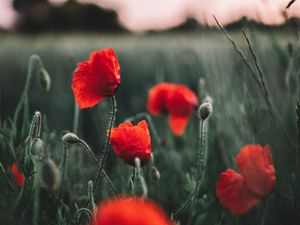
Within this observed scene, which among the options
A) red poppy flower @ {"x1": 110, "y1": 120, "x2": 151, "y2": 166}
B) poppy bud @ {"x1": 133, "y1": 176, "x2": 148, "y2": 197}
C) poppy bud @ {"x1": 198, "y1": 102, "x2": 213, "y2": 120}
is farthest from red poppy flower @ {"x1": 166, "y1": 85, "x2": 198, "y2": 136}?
poppy bud @ {"x1": 133, "y1": 176, "x2": 148, "y2": 197}

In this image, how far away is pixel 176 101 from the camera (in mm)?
1645

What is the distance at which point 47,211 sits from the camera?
1167 millimetres

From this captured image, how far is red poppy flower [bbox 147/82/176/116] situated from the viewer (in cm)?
177

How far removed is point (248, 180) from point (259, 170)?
1.6 inches

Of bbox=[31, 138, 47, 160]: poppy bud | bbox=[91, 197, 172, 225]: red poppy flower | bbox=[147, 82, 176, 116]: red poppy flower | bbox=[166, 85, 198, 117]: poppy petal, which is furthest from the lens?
bbox=[147, 82, 176, 116]: red poppy flower

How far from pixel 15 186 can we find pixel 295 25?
69 centimetres

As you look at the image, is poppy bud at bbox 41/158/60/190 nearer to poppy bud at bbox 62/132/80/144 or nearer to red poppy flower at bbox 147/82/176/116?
poppy bud at bbox 62/132/80/144

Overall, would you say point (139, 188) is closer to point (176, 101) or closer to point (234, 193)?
point (234, 193)

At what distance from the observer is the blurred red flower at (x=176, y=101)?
1.64m

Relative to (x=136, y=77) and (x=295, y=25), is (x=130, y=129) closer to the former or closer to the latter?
(x=295, y=25)

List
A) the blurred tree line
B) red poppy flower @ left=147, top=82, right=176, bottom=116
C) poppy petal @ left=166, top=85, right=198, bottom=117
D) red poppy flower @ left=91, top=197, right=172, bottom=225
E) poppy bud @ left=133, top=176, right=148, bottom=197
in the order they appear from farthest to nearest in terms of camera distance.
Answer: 1. the blurred tree line
2. red poppy flower @ left=147, top=82, right=176, bottom=116
3. poppy petal @ left=166, top=85, right=198, bottom=117
4. poppy bud @ left=133, top=176, right=148, bottom=197
5. red poppy flower @ left=91, top=197, right=172, bottom=225

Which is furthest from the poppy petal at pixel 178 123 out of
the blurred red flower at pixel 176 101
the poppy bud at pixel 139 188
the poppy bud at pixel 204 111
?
the poppy bud at pixel 139 188

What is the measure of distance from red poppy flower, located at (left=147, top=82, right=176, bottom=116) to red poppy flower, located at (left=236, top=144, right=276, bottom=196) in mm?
761

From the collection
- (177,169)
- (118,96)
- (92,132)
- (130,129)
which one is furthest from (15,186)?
(118,96)
